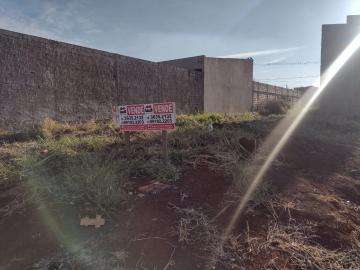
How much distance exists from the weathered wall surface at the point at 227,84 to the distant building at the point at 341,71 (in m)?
4.53

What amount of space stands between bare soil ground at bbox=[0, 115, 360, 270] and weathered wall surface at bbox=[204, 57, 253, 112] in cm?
1468

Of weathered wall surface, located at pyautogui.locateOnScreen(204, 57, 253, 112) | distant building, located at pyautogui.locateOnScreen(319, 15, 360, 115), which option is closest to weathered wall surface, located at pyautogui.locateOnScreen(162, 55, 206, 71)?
weathered wall surface, located at pyautogui.locateOnScreen(204, 57, 253, 112)

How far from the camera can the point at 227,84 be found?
66.5ft

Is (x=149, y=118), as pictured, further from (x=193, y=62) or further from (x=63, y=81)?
(x=193, y=62)

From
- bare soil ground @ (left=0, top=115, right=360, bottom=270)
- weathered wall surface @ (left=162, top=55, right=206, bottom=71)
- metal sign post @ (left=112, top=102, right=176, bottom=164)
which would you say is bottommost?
bare soil ground @ (left=0, top=115, right=360, bottom=270)

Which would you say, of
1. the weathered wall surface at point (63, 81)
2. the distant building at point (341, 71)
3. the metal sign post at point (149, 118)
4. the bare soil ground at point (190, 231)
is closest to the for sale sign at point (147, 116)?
the metal sign post at point (149, 118)

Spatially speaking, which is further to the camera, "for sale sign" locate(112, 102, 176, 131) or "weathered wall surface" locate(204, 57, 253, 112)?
"weathered wall surface" locate(204, 57, 253, 112)

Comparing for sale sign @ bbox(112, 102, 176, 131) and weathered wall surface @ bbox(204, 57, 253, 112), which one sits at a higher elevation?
weathered wall surface @ bbox(204, 57, 253, 112)

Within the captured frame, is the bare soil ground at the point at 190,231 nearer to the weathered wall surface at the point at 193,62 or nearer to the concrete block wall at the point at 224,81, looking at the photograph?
the concrete block wall at the point at 224,81

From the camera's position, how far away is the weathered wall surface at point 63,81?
9312mm

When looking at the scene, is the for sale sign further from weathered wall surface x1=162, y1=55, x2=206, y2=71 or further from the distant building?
the distant building

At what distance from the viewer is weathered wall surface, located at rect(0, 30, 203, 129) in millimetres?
9312

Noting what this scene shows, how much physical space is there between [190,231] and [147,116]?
2.20m

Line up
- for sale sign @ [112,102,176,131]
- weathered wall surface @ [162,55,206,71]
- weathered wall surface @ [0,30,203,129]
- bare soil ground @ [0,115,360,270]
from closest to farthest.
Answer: bare soil ground @ [0,115,360,270], for sale sign @ [112,102,176,131], weathered wall surface @ [0,30,203,129], weathered wall surface @ [162,55,206,71]
